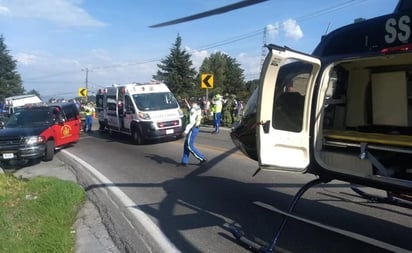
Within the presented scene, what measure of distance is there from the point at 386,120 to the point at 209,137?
13.6m

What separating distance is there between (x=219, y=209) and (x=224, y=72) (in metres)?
105

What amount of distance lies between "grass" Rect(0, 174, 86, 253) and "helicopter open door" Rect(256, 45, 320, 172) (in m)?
2.92

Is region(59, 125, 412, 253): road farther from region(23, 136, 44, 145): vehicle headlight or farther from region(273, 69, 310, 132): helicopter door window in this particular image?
region(23, 136, 44, 145): vehicle headlight

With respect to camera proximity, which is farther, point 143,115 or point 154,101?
point 154,101

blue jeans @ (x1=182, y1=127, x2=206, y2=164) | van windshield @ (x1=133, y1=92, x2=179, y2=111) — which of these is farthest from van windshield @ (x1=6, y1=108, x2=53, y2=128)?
blue jeans @ (x1=182, y1=127, x2=206, y2=164)

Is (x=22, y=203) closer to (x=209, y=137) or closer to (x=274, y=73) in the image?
(x=274, y=73)

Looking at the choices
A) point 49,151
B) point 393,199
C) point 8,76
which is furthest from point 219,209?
point 8,76

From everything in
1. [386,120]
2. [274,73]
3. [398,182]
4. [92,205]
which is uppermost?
[274,73]

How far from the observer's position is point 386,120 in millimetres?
5887

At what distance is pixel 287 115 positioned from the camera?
5793 millimetres

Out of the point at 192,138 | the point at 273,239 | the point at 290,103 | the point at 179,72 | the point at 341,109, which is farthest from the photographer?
the point at 179,72

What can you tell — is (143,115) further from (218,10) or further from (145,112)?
(218,10)

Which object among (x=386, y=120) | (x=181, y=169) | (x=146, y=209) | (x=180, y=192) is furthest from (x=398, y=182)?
(x=181, y=169)

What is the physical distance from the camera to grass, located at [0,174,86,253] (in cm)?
604
